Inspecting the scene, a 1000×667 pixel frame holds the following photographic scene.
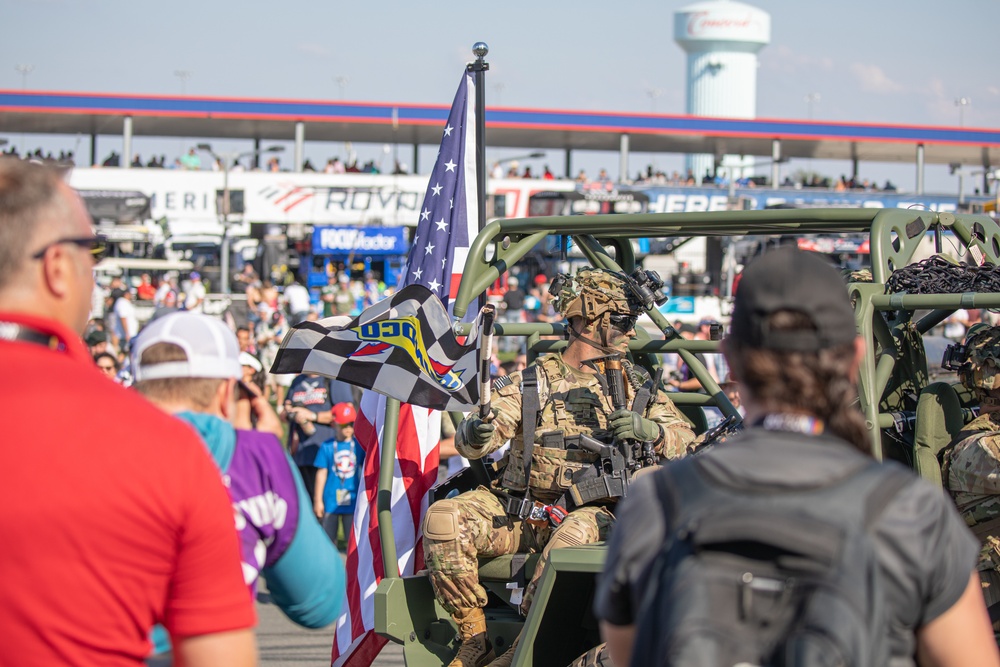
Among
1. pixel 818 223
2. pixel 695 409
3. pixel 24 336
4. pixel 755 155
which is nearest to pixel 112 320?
pixel 695 409

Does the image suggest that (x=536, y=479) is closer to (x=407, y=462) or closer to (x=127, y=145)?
(x=407, y=462)

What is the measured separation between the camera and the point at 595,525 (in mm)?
4902

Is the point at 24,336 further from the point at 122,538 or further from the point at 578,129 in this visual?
the point at 578,129

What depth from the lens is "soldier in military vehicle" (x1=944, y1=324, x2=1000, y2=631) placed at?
448 cm

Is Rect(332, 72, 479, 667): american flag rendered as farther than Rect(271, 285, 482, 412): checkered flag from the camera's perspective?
Yes

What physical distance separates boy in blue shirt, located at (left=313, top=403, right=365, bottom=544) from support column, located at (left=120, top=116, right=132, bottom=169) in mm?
27354

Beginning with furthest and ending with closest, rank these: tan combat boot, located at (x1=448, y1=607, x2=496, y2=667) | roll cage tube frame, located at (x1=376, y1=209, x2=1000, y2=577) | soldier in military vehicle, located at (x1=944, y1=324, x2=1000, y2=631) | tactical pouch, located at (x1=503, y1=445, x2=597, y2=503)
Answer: tactical pouch, located at (x1=503, y1=445, x2=597, y2=503) → tan combat boot, located at (x1=448, y1=607, x2=496, y2=667) → soldier in military vehicle, located at (x1=944, y1=324, x2=1000, y2=631) → roll cage tube frame, located at (x1=376, y1=209, x2=1000, y2=577)

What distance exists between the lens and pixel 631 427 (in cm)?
500

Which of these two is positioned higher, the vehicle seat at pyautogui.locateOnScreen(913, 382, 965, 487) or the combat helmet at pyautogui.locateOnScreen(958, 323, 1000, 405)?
the combat helmet at pyautogui.locateOnScreen(958, 323, 1000, 405)

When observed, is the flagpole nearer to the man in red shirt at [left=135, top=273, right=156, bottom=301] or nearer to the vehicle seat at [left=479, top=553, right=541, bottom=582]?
the vehicle seat at [left=479, top=553, right=541, bottom=582]

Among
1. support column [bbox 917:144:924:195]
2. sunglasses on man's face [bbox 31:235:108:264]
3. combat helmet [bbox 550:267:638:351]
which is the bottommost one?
combat helmet [bbox 550:267:638:351]

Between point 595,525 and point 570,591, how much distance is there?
0.49 meters

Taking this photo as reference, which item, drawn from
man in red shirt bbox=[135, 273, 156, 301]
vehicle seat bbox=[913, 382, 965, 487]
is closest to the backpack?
vehicle seat bbox=[913, 382, 965, 487]

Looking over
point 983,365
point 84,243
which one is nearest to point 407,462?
point 983,365
